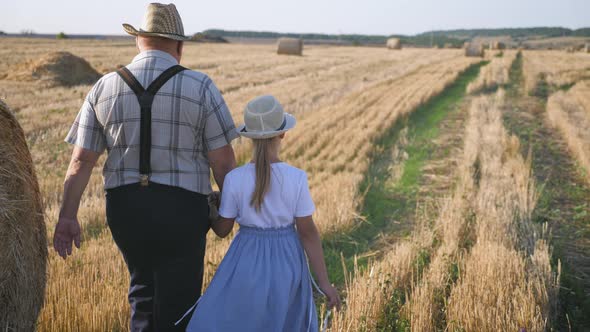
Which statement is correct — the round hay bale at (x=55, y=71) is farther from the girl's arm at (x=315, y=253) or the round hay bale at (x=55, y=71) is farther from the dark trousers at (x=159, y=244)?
the girl's arm at (x=315, y=253)

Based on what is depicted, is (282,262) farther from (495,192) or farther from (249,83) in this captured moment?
(249,83)

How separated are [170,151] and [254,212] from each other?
0.53m

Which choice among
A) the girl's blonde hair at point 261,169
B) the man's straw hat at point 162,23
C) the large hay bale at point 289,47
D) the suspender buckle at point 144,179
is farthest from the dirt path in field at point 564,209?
the large hay bale at point 289,47

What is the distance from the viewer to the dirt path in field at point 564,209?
4.43 m

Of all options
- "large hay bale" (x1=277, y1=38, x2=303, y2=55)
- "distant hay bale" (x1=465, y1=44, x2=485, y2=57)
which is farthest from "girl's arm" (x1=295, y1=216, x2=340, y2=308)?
"distant hay bale" (x1=465, y1=44, x2=485, y2=57)

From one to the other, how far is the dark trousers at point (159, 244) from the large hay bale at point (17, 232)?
2.98 ft

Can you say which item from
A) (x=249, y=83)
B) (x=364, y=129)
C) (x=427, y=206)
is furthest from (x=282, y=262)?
(x=249, y=83)

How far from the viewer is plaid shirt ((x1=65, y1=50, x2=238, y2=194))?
278 centimetres

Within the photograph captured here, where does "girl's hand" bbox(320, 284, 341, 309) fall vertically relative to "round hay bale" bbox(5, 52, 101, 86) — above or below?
below

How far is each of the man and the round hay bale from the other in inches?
586

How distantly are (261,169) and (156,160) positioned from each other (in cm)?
55

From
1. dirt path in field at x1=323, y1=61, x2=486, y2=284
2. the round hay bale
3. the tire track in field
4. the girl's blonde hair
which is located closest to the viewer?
the girl's blonde hair

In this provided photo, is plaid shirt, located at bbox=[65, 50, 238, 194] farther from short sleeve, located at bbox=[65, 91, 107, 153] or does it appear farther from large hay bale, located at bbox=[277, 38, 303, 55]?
large hay bale, located at bbox=[277, 38, 303, 55]

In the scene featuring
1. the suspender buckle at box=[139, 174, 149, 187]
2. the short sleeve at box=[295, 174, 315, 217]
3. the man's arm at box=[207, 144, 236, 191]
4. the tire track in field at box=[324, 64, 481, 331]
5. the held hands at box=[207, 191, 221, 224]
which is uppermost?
the man's arm at box=[207, 144, 236, 191]
